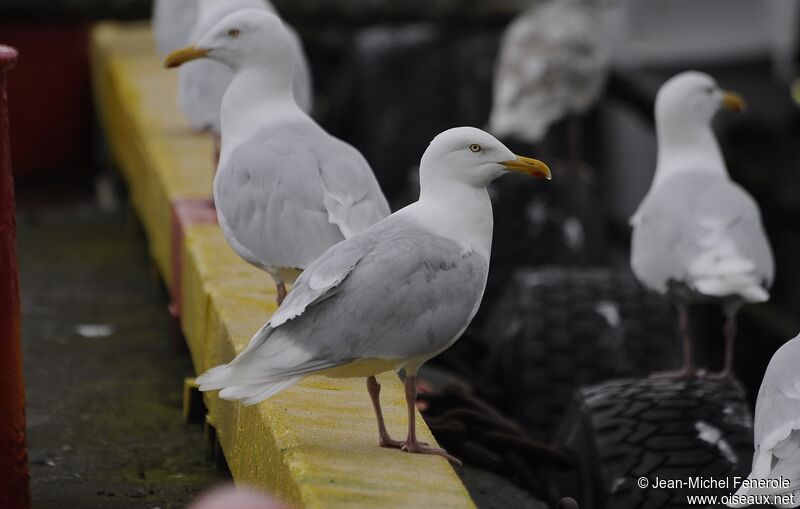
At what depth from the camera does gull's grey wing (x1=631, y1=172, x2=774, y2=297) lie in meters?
5.06

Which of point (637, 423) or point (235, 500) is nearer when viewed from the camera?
point (235, 500)

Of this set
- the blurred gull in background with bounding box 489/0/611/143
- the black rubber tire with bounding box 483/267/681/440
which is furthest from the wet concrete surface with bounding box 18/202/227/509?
the blurred gull in background with bounding box 489/0/611/143

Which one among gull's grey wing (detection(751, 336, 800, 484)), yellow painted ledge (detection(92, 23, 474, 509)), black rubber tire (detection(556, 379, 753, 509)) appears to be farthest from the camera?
black rubber tire (detection(556, 379, 753, 509))

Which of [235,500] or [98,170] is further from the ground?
[235,500]

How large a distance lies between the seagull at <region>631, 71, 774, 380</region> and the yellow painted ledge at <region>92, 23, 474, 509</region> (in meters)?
1.35

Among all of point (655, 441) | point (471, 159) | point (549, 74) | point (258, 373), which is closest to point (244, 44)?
point (471, 159)

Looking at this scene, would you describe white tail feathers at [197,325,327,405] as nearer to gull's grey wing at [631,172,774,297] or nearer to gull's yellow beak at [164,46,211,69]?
gull's yellow beak at [164,46,211,69]

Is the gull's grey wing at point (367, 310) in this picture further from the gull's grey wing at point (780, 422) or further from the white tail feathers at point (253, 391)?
the gull's grey wing at point (780, 422)

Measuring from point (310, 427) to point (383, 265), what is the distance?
0.44 metres

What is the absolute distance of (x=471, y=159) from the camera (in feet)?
12.2

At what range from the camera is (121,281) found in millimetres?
6832

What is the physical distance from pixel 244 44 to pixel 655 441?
175 cm

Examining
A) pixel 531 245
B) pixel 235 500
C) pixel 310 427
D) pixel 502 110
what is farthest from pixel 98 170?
pixel 235 500

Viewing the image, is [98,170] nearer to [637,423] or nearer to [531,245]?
[531,245]
